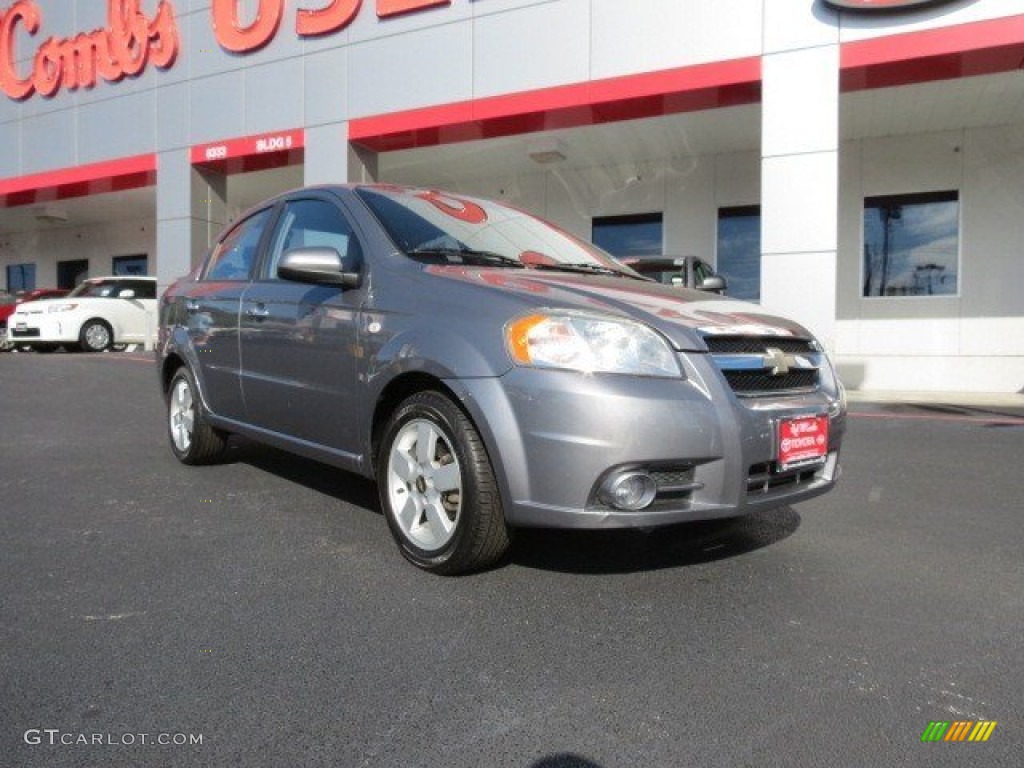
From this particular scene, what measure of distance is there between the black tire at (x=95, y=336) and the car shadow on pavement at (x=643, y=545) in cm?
1372

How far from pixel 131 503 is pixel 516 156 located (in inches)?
453

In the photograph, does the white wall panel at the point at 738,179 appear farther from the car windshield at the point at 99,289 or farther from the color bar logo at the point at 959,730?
the color bar logo at the point at 959,730

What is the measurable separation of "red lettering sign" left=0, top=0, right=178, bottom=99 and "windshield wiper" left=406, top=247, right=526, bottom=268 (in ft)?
45.8

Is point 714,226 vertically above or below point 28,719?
above

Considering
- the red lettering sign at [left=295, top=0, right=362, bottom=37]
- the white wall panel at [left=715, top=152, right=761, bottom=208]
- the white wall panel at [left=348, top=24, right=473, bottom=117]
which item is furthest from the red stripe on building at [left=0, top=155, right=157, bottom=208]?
the white wall panel at [left=715, top=152, right=761, bottom=208]

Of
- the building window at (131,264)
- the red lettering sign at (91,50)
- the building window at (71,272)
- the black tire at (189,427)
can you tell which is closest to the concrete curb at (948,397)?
the black tire at (189,427)

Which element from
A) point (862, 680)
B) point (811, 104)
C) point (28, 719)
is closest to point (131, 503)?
point (28, 719)

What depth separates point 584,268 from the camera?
3.71 m

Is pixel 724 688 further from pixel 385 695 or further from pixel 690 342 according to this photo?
pixel 690 342

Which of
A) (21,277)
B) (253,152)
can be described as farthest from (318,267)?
(21,277)

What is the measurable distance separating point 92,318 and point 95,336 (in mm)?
362

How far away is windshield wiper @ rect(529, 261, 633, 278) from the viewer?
3566mm

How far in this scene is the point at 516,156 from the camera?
46.9 feet

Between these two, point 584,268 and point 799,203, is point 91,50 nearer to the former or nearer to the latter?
point 799,203
